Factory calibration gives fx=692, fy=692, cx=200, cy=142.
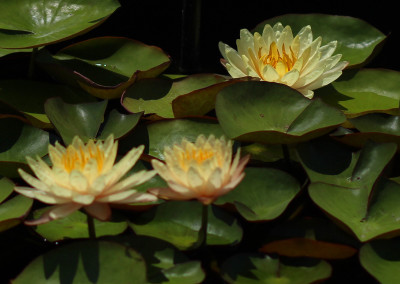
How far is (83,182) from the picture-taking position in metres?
1.21

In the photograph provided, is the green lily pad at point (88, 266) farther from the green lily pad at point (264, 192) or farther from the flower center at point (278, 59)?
the flower center at point (278, 59)

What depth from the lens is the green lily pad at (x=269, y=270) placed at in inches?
52.5

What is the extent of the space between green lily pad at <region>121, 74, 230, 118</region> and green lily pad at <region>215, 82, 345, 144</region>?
0.10m

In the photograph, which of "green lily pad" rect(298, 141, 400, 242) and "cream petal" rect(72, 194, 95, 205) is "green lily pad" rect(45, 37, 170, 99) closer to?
"green lily pad" rect(298, 141, 400, 242)

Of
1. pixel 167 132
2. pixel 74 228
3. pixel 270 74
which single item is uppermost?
pixel 270 74

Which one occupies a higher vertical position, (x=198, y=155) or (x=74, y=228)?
(x=198, y=155)

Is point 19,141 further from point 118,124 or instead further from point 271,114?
point 271,114

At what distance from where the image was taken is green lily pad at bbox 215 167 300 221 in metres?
1.46

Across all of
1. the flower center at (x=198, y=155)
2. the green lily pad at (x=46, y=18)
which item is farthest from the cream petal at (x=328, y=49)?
the flower center at (x=198, y=155)

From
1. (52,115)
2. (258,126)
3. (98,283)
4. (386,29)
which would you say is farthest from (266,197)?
(386,29)

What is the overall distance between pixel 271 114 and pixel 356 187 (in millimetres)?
273

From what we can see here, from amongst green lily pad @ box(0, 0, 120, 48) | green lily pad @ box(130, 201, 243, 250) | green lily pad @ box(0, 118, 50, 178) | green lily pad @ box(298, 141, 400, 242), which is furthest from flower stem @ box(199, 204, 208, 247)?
green lily pad @ box(0, 0, 120, 48)

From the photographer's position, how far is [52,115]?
166 cm

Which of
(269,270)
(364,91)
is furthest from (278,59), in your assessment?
(269,270)
